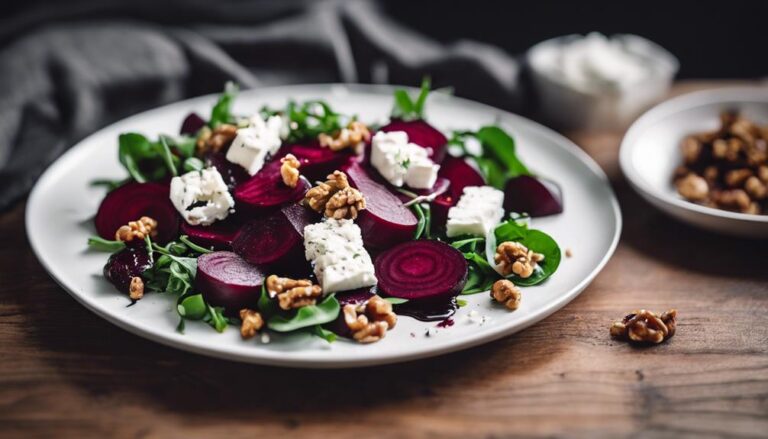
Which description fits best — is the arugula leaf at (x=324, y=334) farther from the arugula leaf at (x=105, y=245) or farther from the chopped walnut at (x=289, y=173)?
the arugula leaf at (x=105, y=245)

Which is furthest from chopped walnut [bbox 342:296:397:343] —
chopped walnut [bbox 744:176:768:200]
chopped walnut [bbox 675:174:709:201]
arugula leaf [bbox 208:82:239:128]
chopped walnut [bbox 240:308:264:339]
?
chopped walnut [bbox 744:176:768:200]

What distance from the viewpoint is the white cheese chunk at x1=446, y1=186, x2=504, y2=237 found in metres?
2.34

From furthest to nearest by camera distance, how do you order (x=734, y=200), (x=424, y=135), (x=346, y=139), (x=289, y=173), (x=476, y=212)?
(x=734, y=200) < (x=424, y=135) < (x=346, y=139) < (x=476, y=212) < (x=289, y=173)

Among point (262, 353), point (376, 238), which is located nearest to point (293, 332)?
point (262, 353)

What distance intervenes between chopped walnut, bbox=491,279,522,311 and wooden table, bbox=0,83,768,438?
0.12 metres

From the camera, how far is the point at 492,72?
3504mm

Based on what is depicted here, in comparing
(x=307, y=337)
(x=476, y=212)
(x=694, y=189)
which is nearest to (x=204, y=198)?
(x=307, y=337)

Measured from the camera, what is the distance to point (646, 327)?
213cm

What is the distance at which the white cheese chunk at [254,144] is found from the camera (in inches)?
92.3

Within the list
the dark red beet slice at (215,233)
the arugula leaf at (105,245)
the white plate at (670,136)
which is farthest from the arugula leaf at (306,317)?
the white plate at (670,136)

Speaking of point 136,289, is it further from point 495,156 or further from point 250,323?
point 495,156

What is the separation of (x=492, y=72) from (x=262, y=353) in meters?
2.10

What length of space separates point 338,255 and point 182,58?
6.11 ft

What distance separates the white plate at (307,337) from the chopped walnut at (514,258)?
0.07m
